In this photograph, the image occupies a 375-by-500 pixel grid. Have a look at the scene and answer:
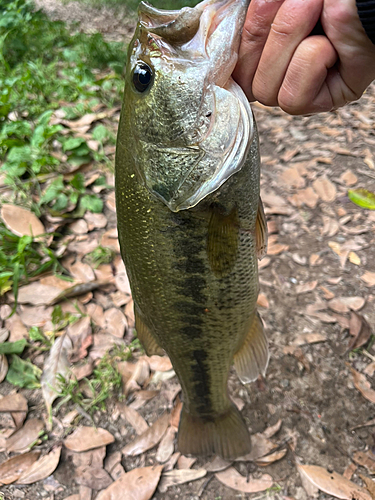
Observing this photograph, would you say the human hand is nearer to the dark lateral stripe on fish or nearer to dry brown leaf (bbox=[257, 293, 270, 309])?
the dark lateral stripe on fish

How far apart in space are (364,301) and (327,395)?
0.65m

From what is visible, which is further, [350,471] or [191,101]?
[350,471]

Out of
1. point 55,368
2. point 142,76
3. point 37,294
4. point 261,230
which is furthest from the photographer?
point 37,294

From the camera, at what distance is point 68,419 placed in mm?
1909

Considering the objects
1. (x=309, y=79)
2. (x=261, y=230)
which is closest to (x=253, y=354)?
(x=261, y=230)

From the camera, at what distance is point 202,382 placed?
1.46 metres

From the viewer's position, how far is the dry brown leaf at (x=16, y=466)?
1.70 metres

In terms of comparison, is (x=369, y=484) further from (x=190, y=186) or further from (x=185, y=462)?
(x=190, y=186)

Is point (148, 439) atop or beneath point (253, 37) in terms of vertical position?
beneath

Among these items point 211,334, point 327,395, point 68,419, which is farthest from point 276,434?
point 68,419

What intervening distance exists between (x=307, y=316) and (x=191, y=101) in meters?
1.63

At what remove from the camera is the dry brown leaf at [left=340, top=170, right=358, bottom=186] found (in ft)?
9.64

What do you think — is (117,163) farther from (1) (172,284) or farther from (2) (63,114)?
(2) (63,114)

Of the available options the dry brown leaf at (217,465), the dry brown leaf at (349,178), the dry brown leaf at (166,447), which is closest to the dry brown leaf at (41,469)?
the dry brown leaf at (166,447)
